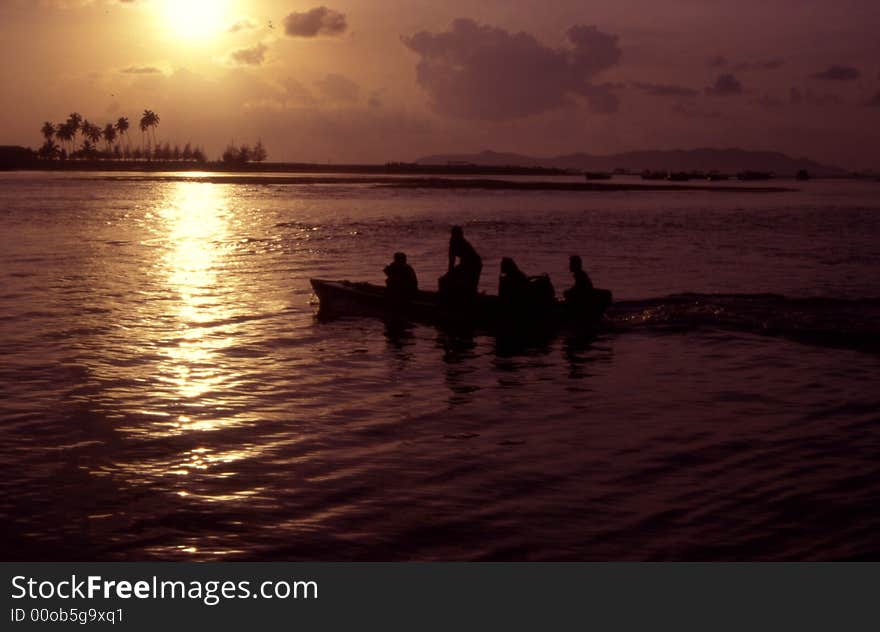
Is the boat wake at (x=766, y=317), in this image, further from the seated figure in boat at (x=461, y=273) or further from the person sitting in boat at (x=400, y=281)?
the person sitting in boat at (x=400, y=281)

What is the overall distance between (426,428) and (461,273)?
29.5 ft

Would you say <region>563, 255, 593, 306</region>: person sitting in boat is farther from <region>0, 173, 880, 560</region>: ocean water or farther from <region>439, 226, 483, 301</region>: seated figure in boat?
<region>439, 226, 483, 301</region>: seated figure in boat

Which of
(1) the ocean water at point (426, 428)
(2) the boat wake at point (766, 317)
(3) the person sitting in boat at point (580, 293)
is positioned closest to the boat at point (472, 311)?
(3) the person sitting in boat at point (580, 293)

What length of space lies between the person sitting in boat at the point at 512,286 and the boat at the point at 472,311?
8.6 inches

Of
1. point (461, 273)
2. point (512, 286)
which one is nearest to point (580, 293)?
point (512, 286)

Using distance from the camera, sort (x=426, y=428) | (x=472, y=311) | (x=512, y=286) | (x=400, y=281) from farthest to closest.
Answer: (x=400, y=281), (x=472, y=311), (x=512, y=286), (x=426, y=428)

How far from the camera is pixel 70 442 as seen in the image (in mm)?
12258

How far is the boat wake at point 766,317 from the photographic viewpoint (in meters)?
21.2

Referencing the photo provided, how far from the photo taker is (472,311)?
70.9 feet

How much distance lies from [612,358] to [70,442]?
10.5 metres

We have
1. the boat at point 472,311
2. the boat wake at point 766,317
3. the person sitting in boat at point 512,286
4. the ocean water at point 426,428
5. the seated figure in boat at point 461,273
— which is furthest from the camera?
the seated figure in boat at point 461,273

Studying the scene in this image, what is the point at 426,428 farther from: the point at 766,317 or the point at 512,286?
the point at 766,317

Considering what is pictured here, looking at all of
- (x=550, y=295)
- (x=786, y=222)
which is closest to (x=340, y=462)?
(x=550, y=295)

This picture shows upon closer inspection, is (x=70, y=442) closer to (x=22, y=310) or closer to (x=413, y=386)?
(x=413, y=386)
